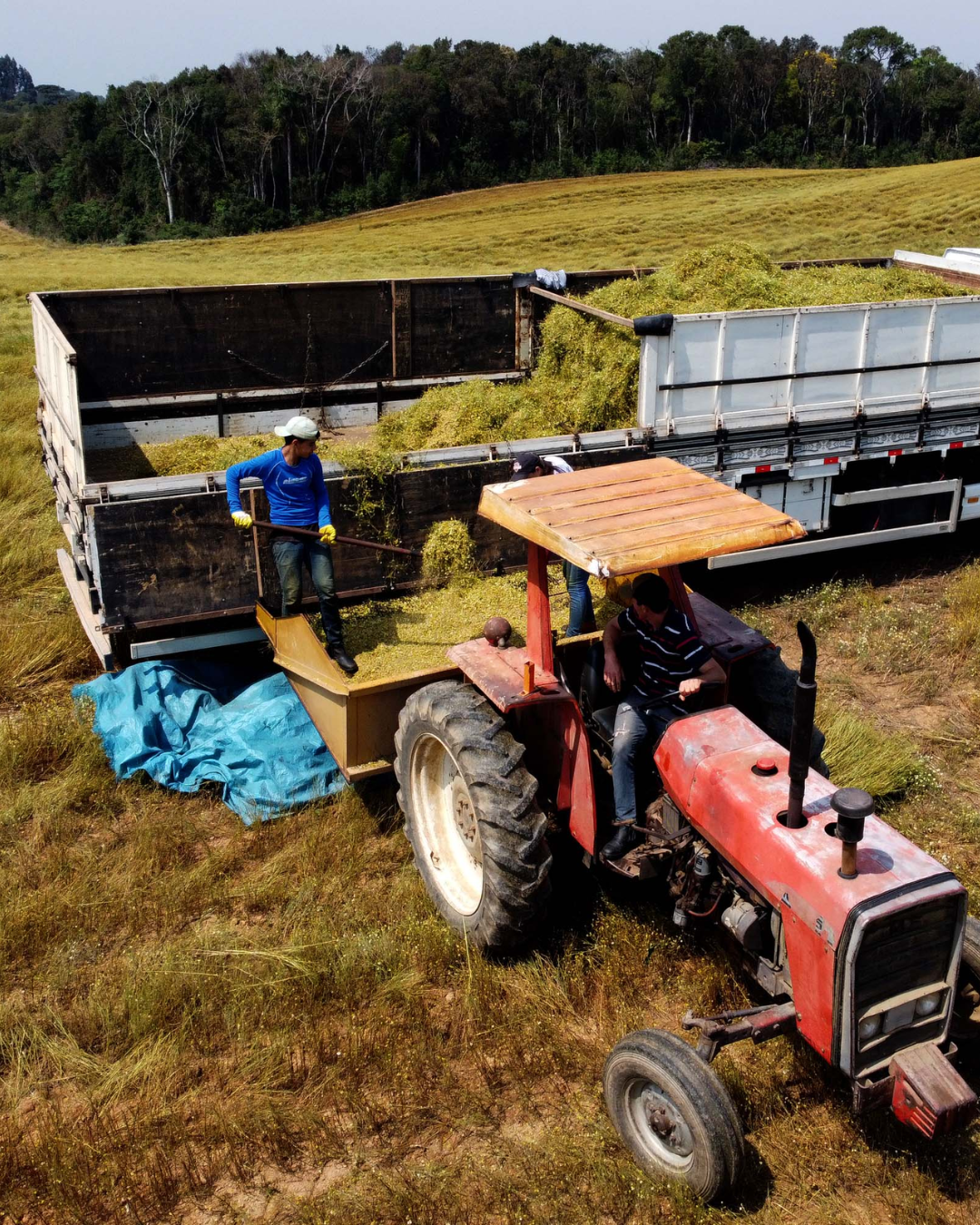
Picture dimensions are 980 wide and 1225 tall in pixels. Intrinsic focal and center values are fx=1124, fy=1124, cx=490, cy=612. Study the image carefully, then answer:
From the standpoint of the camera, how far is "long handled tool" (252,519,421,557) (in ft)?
20.5

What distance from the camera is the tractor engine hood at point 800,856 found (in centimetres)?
354

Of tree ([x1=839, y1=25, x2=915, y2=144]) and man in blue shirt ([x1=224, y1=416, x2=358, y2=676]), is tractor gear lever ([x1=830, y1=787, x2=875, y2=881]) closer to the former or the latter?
man in blue shirt ([x1=224, y1=416, x2=358, y2=676])

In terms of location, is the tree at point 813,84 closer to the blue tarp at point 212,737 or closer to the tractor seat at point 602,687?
the blue tarp at point 212,737

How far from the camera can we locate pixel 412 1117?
13.8ft

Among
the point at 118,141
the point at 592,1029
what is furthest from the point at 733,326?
the point at 118,141

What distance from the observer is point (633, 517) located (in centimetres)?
441

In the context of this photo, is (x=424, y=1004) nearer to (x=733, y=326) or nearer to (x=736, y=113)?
(x=733, y=326)

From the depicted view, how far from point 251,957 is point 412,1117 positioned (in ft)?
3.70

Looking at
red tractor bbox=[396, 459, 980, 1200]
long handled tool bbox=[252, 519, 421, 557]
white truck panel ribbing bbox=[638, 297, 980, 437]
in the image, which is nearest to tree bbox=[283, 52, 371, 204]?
white truck panel ribbing bbox=[638, 297, 980, 437]

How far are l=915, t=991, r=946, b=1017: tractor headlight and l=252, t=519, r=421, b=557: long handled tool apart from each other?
151 inches

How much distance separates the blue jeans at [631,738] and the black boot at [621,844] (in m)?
0.04

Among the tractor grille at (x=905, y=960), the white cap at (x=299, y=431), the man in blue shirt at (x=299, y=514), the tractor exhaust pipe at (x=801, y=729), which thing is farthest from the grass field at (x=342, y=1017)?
the white cap at (x=299, y=431)

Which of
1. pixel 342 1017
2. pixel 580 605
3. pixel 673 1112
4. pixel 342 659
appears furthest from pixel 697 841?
pixel 342 659

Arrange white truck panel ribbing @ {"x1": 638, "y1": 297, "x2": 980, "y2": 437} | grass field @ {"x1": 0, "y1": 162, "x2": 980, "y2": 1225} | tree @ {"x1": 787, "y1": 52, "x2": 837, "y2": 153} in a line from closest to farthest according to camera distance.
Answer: grass field @ {"x1": 0, "y1": 162, "x2": 980, "y2": 1225} → white truck panel ribbing @ {"x1": 638, "y1": 297, "x2": 980, "y2": 437} → tree @ {"x1": 787, "y1": 52, "x2": 837, "y2": 153}
